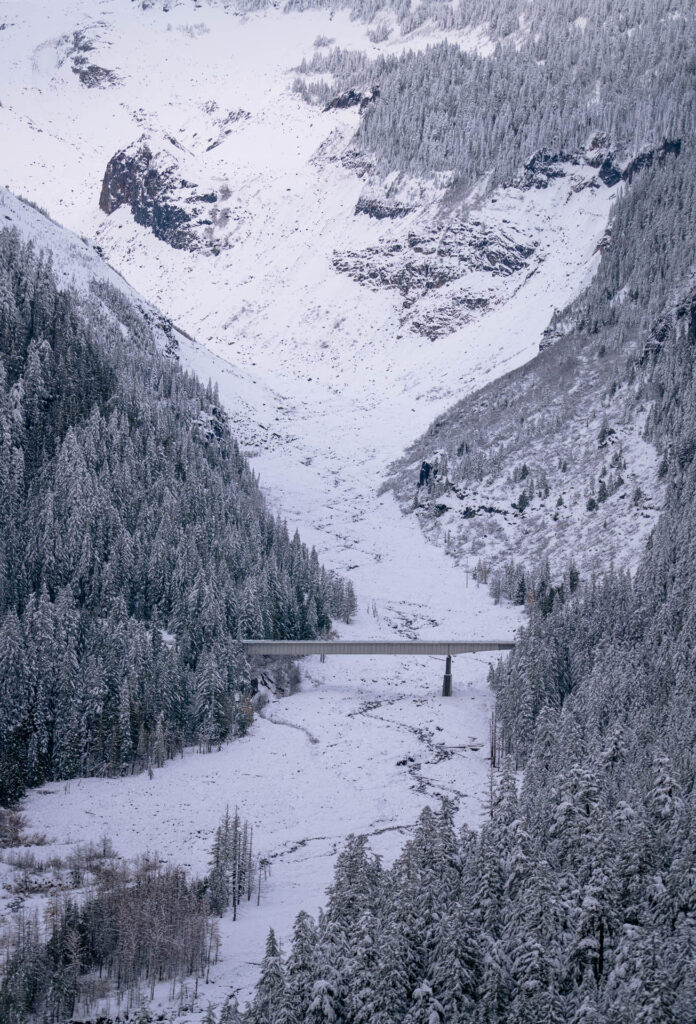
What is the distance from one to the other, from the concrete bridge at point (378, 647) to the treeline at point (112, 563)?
13.7 feet

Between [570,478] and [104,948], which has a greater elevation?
[570,478]

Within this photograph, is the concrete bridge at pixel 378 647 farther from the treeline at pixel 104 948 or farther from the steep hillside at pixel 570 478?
the treeline at pixel 104 948

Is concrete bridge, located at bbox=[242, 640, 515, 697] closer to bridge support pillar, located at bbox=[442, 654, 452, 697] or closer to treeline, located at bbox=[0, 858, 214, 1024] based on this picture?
bridge support pillar, located at bbox=[442, 654, 452, 697]

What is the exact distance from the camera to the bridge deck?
111750mm

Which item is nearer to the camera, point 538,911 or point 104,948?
point 538,911

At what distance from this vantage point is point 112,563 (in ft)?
358

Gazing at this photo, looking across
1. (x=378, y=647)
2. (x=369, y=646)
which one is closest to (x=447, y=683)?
(x=378, y=647)

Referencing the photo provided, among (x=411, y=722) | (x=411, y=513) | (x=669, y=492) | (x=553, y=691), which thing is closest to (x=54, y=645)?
(x=411, y=722)

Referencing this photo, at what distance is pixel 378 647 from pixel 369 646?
1113 millimetres

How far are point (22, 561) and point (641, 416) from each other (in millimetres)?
113260

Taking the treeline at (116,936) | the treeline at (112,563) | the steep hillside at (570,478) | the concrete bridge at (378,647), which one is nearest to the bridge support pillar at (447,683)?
the concrete bridge at (378,647)

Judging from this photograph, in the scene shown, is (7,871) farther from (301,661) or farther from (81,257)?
(81,257)

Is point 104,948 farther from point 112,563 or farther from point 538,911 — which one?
point 112,563

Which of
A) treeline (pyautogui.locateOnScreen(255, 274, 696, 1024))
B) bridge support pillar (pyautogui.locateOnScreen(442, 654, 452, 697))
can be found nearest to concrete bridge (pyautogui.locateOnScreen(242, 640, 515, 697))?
bridge support pillar (pyautogui.locateOnScreen(442, 654, 452, 697))
